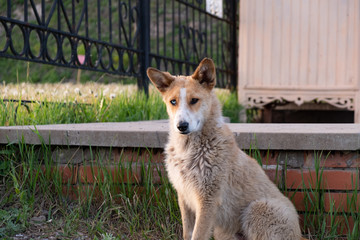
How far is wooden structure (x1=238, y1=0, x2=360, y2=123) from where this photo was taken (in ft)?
22.8

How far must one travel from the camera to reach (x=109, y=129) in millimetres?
3064

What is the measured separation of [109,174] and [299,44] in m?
4.94

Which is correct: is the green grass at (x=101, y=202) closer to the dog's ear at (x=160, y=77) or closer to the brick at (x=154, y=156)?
the brick at (x=154, y=156)

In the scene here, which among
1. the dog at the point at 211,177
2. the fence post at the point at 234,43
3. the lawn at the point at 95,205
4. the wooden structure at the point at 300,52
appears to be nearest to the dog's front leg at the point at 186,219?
the dog at the point at 211,177

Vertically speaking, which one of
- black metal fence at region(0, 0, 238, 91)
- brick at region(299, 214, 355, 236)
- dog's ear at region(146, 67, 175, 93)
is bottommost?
brick at region(299, 214, 355, 236)

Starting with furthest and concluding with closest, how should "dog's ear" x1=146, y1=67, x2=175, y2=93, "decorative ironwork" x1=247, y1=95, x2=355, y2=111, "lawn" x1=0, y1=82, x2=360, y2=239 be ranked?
"decorative ironwork" x1=247, y1=95, x2=355, y2=111 < "lawn" x1=0, y1=82, x2=360, y2=239 < "dog's ear" x1=146, y1=67, x2=175, y2=93

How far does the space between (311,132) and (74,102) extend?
2.69m

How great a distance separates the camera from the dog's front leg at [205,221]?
7.93 feet

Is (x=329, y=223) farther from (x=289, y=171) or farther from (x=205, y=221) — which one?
(x=205, y=221)

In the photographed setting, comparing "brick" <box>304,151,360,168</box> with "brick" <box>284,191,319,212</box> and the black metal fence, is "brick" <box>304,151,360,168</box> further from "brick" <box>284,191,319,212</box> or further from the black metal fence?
the black metal fence

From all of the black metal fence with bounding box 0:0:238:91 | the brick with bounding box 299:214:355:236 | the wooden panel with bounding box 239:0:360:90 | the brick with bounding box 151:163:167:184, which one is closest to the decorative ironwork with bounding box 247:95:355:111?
the wooden panel with bounding box 239:0:360:90

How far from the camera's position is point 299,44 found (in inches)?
281

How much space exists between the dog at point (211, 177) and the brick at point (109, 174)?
446mm

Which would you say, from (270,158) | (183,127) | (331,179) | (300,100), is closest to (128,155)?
(183,127)
